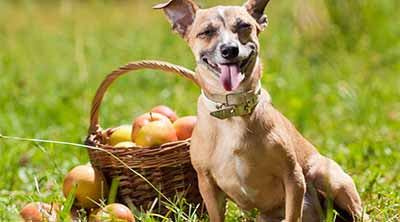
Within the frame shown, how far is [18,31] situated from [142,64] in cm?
553

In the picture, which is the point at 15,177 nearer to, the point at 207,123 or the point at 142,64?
the point at 142,64

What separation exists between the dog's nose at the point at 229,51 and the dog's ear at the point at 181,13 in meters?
0.46

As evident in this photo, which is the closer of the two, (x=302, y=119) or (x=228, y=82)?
(x=228, y=82)

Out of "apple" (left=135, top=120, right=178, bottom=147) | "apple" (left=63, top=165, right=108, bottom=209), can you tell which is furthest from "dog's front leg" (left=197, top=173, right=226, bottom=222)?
"apple" (left=63, top=165, right=108, bottom=209)

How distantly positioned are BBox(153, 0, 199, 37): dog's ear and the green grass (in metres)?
1.05

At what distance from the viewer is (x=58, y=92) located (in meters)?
7.73

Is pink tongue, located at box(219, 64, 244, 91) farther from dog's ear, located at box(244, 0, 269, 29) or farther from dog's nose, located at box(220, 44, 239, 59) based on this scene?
dog's ear, located at box(244, 0, 269, 29)

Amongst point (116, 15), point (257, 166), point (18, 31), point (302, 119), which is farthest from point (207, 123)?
point (116, 15)

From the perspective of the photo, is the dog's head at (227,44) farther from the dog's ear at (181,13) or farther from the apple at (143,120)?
the apple at (143,120)

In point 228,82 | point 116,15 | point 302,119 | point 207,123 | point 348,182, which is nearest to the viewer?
point 228,82

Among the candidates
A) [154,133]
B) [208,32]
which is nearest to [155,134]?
[154,133]

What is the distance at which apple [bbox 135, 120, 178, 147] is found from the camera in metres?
4.36

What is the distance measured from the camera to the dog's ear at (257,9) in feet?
13.1

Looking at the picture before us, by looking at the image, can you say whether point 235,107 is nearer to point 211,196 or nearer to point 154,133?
point 211,196
